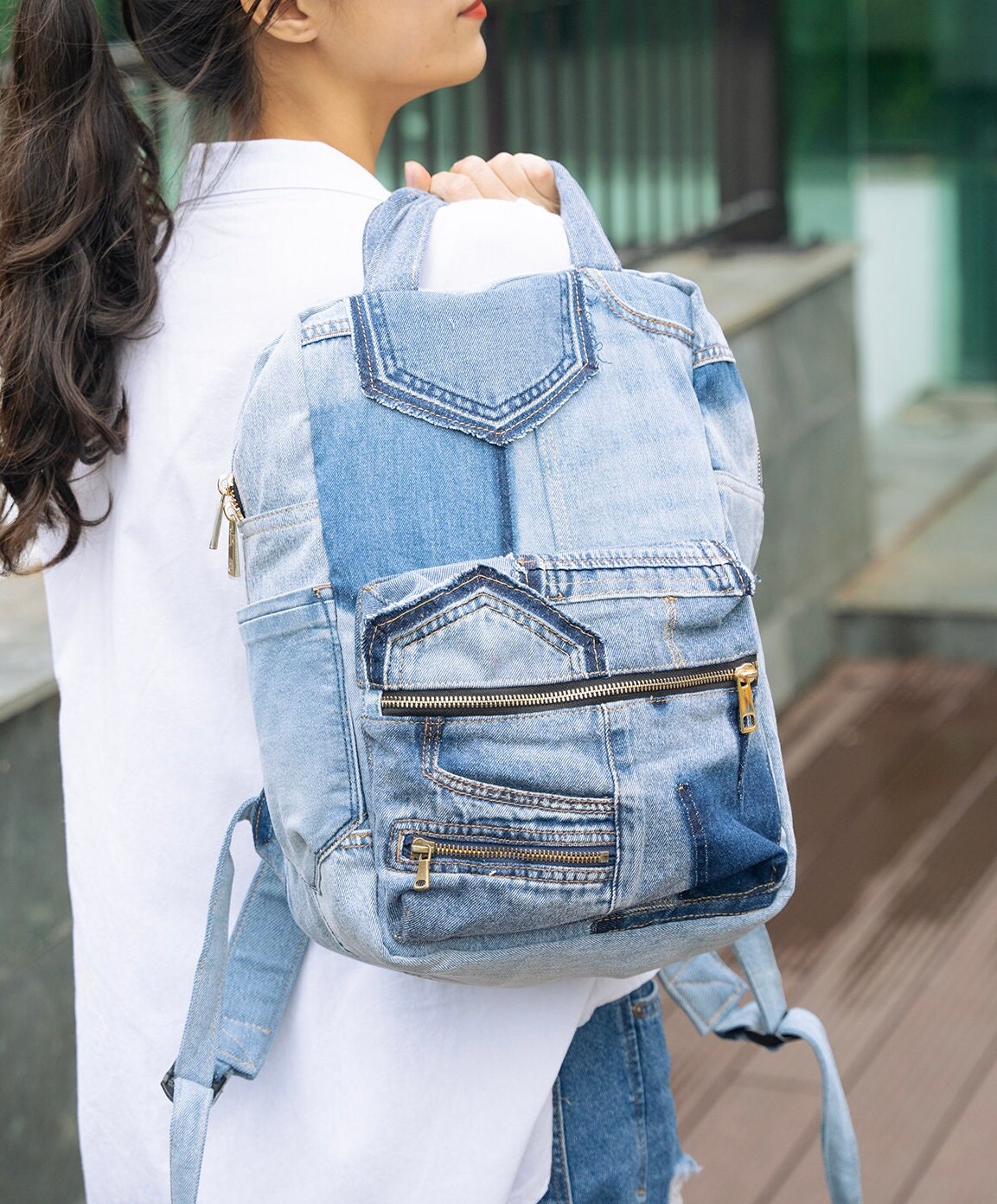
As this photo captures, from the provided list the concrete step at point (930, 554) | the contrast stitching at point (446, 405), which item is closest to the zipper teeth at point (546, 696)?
the contrast stitching at point (446, 405)

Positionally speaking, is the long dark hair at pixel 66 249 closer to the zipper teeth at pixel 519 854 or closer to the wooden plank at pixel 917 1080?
the zipper teeth at pixel 519 854

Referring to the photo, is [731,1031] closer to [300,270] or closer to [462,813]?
[462,813]

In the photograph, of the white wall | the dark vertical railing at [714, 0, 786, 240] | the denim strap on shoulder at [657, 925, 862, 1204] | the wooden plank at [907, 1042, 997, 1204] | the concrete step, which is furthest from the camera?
the white wall

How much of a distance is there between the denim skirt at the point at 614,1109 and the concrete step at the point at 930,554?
3414 millimetres

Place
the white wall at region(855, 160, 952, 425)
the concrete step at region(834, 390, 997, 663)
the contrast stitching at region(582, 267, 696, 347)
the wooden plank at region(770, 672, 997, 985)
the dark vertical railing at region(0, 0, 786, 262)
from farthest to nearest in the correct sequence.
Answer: the white wall at region(855, 160, 952, 425) < the concrete step at region(834, 390, 997, 663) < the dark vertical railing at region(0, 0, 786, 262) < the wooden plank at region(770, 672, 997, 985) < the contrast stitching at region(582, 267, 696, 347)

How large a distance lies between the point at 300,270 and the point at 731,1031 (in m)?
0.68

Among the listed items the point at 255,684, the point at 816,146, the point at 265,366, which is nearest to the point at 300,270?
the point at 265,366

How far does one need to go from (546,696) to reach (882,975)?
2219mm

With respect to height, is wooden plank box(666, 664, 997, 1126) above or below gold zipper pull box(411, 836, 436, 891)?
below

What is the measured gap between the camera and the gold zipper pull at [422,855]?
98 centimetres

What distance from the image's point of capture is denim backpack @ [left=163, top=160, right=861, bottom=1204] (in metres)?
0.98

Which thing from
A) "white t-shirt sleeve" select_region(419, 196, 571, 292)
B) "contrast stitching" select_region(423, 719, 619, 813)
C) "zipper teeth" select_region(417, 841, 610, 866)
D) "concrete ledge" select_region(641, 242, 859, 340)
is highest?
"white t-shirt sleeve" select_region(419, 196, 571, 292)

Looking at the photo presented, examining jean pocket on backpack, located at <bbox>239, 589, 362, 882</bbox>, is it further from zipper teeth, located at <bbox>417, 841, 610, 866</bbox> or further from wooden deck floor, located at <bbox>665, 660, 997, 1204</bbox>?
wooden deck floor, located at <bbox>665, 660, 997, 1204</bbox>

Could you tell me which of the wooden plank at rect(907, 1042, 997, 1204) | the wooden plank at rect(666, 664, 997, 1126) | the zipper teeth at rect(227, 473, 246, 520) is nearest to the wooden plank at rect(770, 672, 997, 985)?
the wooden plank at rect(666, 664, 997, 1126)
